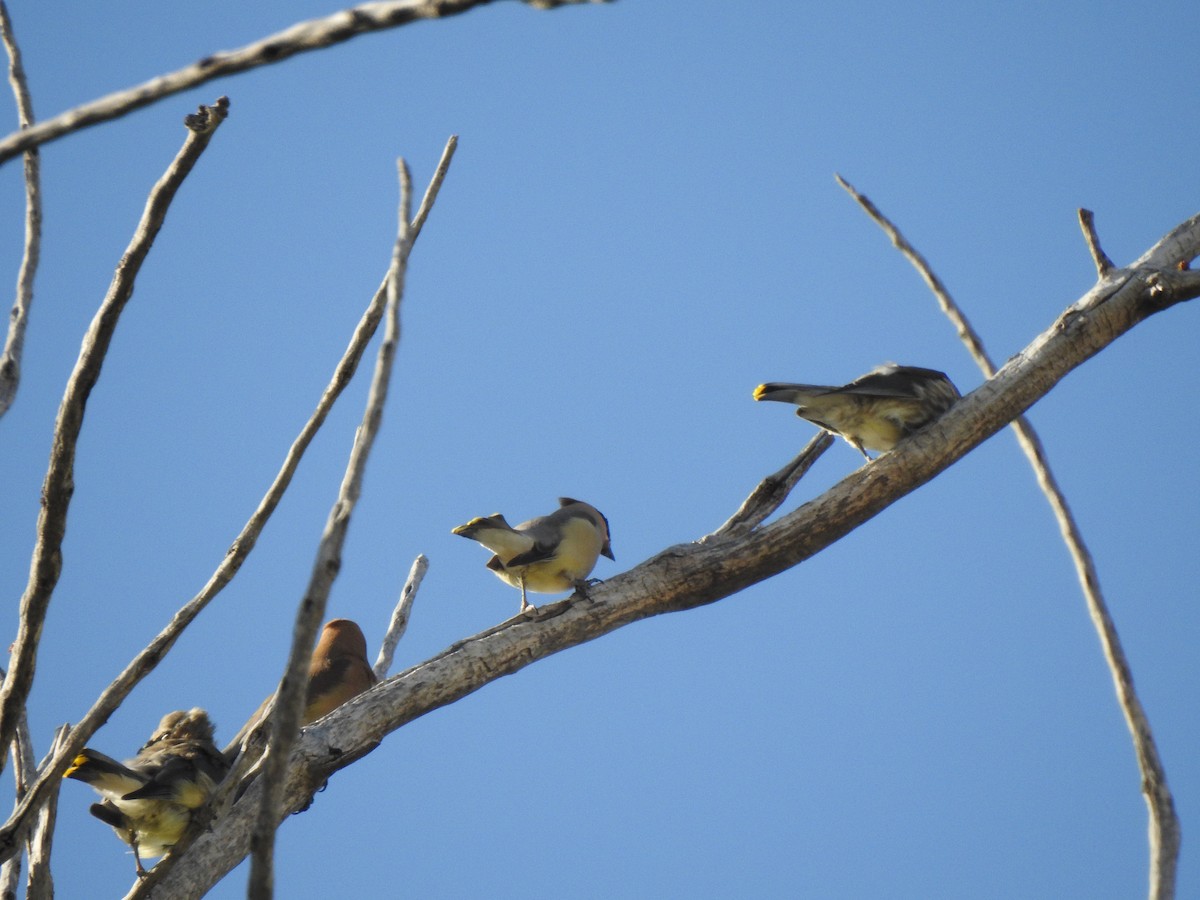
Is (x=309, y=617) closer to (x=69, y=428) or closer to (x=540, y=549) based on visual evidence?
(x=69, y=428)

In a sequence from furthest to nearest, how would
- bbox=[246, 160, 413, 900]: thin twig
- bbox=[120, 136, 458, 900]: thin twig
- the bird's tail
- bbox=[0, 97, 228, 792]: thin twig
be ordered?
the bird's tail, bbox=[120, 136, 458, 900]: thin twig, bbox=[0, 97, 228, 792]: thin twig, bbox=[246, 160, 413, 900]: thin twig

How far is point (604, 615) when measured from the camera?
4.81 meters

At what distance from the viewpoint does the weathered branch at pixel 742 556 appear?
4.43 metres

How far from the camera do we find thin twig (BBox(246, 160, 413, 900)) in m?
2.26

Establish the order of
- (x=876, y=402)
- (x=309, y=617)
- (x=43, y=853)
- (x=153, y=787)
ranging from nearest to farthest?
(x=309, y=617) → (x=43, y=853) → (x=153, y=787) → (x=876, y=402)

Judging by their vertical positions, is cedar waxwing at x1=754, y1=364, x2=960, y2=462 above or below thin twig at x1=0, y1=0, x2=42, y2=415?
below

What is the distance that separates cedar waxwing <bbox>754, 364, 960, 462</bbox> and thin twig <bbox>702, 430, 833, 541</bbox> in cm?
12

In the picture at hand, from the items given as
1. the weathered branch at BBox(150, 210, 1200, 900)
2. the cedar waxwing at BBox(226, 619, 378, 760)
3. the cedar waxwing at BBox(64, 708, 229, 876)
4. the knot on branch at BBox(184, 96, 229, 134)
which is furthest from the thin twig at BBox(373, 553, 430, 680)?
the knot on branch at BBox(184, 96, 229, 134)

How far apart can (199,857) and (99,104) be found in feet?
9.34

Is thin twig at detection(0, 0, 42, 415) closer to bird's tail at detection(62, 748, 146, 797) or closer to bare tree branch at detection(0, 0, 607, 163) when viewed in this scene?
bird's tail at detection(62, 748, 146, 797)

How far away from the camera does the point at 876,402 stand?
18.0 feet

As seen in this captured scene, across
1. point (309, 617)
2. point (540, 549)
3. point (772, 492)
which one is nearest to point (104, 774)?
point (540, 549)

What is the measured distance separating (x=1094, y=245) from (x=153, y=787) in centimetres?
450

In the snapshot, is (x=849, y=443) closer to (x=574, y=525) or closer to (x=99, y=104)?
(x=574, y=525)
